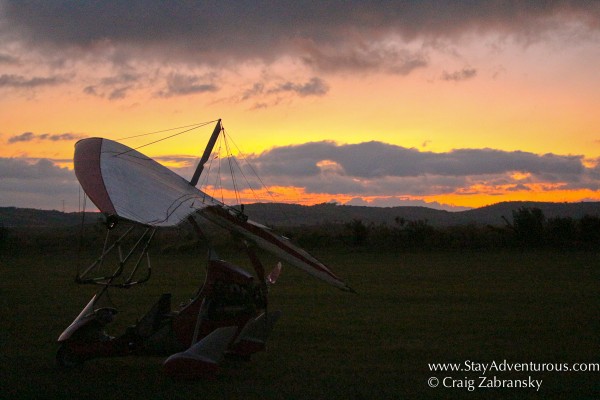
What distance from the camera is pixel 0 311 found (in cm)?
1437

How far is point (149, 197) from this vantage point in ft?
24.7

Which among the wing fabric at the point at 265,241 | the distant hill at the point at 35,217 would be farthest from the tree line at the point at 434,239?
the distant hill at the point at 35,217

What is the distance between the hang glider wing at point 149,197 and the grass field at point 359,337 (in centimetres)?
142

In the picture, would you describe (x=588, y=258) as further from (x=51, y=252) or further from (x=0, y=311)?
(x=51, y=252)

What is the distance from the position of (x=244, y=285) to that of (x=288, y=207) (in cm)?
13296

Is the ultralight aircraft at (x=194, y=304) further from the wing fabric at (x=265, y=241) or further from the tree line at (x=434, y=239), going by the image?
the tree line at (x=434, y=239)

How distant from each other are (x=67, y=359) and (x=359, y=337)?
14.9ft

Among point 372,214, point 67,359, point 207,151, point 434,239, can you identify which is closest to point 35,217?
point 372,214

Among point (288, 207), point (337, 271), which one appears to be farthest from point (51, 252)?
point (288, 207)

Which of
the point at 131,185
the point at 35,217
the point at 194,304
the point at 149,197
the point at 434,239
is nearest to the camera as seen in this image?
the point at 149,197

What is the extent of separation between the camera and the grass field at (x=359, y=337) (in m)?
7.65

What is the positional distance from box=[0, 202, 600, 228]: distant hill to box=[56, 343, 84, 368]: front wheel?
113979 mm

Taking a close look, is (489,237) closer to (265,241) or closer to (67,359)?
(265,241)

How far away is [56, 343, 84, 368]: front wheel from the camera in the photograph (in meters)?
8.54
